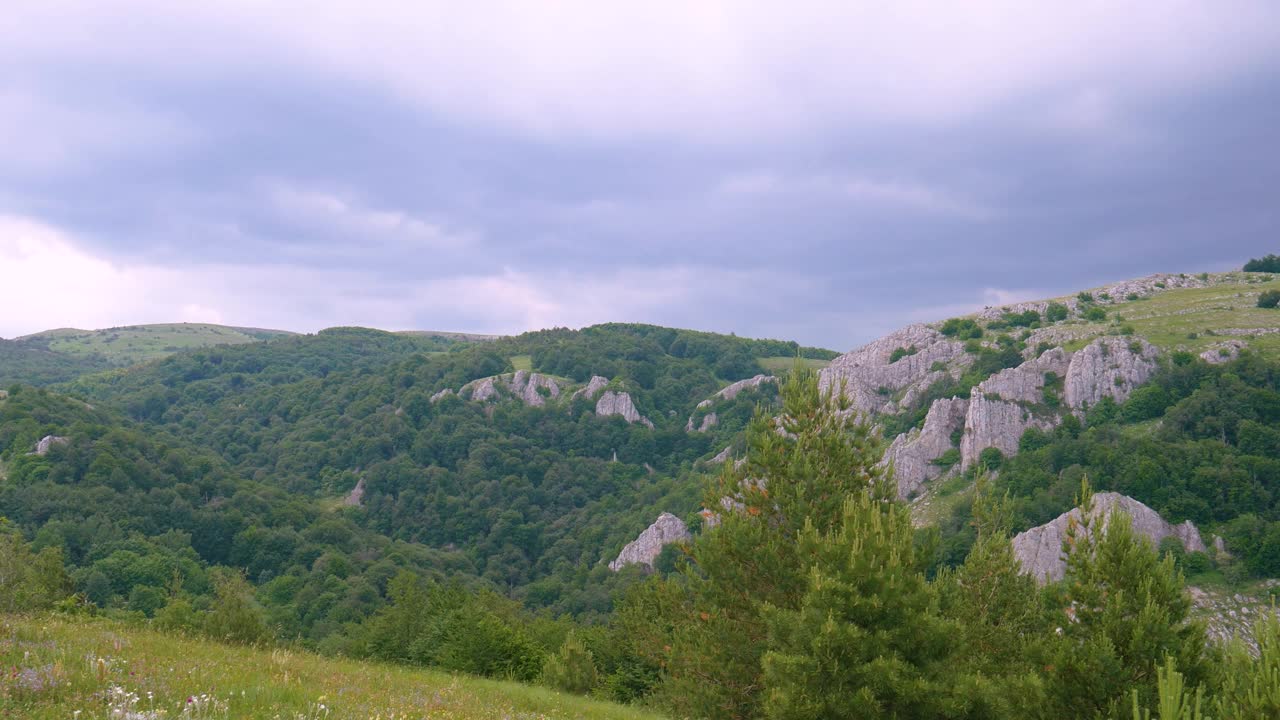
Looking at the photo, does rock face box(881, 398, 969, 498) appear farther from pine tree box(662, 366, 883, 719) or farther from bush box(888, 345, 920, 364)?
pine tree box(662, 366, 883, 719)

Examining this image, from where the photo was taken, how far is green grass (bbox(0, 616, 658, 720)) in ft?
23.3

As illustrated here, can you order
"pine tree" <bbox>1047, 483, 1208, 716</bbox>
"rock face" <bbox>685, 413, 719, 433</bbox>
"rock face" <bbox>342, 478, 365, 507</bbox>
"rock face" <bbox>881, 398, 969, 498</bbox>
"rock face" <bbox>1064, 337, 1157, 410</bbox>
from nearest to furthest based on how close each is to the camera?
"pine tree" <bbox>1047, 483, 1208, 716</bbox> → "rock face" <bbox>1064, 337, 1157, 410</bbox> → "rock face" <bbox>881, 398, 969, 498</bbox> → "rock face" <bbox>342, 478, 365, 507</bbox> → "rock face" <bbox>685, 413, 719, 433</bbox>

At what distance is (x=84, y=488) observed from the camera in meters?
93.6

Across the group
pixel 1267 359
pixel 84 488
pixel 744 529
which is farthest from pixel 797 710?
pixel 84 488

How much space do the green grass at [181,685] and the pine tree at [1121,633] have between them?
10.2 m

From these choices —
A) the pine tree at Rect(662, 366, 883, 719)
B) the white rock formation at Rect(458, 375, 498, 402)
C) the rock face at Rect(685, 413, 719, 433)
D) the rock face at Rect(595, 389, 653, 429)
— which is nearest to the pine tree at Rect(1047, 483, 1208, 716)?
the pine tree at Rect(662, 366, 883, 719)

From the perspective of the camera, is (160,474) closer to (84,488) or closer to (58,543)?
(84,488)

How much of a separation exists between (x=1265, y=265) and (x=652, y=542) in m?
148

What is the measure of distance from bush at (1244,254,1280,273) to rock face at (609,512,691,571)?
134 meters

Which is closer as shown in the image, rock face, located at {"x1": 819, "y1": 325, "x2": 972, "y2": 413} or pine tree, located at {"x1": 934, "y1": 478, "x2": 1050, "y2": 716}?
pine tree, located at {"x1": 934, "y1": 478, "x2": 1050, "y2": 716}

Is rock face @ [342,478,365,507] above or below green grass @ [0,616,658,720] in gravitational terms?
below

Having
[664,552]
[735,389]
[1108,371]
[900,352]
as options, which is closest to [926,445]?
[1108,371]

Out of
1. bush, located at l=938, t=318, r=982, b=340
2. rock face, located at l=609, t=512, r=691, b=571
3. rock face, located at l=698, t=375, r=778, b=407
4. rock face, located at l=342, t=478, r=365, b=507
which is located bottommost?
rock face, located at l=609, t=512, r=691, b=571

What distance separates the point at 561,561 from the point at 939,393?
76.1 metres
